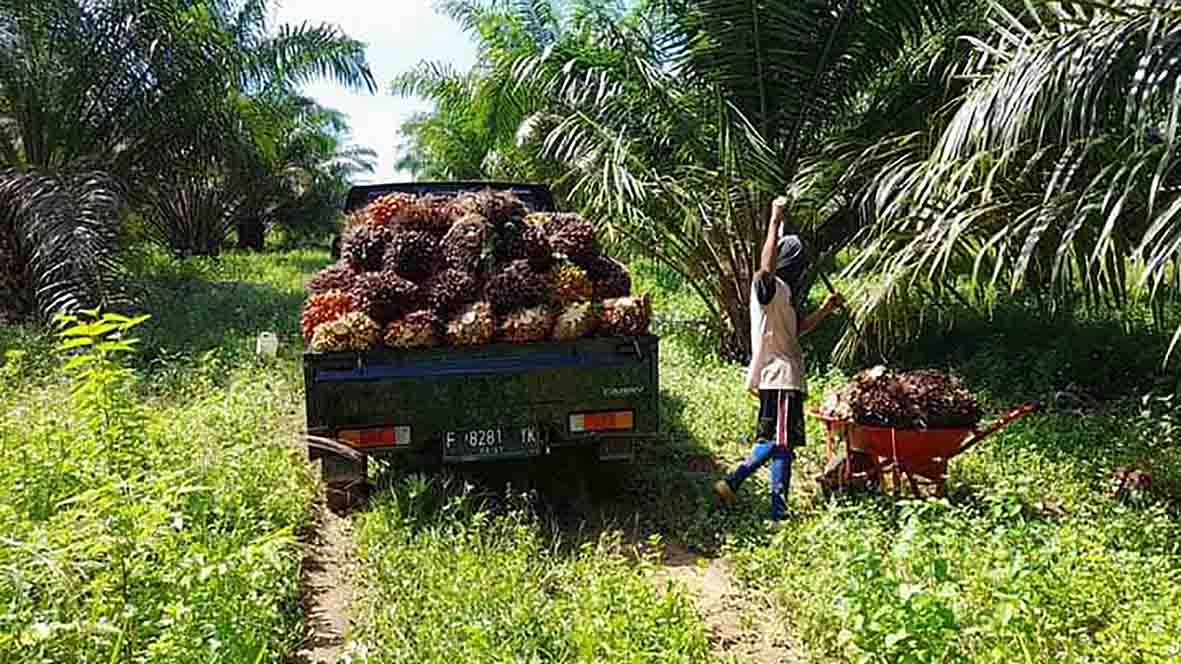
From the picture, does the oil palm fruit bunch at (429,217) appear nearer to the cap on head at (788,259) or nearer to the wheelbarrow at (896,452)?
the cap on head at (788,259)

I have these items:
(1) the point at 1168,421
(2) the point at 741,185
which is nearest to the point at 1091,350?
(1) the point at 1168,421

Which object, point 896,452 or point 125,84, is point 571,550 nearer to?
point 896,452

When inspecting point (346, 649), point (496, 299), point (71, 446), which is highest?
point (496, 299)

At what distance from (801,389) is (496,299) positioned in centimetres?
185

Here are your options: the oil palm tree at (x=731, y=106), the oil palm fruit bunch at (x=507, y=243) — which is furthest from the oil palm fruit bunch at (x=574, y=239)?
the oil palm tree at (x=731, y=106)

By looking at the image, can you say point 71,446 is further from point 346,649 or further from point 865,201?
point 865,201

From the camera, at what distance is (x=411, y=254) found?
5.86m

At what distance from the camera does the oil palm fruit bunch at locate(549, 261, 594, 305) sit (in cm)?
559

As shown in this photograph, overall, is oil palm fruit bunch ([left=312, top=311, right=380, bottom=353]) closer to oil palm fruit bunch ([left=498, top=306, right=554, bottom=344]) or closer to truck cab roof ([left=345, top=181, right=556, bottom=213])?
oil palm fruit bunch ([left=498, top=306, right=554, bottom=344])

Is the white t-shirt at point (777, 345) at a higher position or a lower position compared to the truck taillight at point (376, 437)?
higher

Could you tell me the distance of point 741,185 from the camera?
335 inches

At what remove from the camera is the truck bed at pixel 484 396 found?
4984mm

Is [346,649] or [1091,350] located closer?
[346,649]

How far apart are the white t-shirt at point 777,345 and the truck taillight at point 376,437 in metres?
1.98
